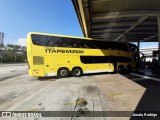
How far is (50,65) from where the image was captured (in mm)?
15680

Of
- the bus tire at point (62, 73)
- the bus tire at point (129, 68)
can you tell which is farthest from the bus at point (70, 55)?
the bus tire at point (129, 68)

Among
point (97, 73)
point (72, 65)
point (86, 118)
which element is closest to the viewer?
point (86, 118)

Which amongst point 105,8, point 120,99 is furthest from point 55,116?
point 105,8

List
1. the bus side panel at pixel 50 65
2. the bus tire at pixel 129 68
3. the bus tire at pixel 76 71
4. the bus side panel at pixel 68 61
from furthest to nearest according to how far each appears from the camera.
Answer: the bus tire at pixel 129 68
the bus tire at pixel 76 71
the bus side panel at pixel 68 61
the bus side panel at pixel 50 65

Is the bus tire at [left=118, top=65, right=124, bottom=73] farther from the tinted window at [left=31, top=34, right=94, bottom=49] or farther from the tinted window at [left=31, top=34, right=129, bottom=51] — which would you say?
the tinted window at [left=31, top=34, right=94, bottom=49]

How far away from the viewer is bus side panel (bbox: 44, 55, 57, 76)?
50.9 ft

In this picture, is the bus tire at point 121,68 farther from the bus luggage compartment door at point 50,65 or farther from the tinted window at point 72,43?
the bus luggage compartment door at point 50,65

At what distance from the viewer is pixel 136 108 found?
6.28m

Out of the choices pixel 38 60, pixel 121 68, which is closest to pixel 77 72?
pixel 38 60

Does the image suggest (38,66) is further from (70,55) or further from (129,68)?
(129,68)

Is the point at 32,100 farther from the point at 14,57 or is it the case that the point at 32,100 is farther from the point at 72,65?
the point at 14,57

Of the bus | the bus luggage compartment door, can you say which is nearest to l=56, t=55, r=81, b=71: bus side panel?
the bus

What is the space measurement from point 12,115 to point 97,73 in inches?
548

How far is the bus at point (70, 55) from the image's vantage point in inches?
594
